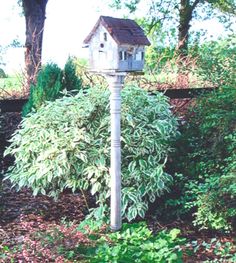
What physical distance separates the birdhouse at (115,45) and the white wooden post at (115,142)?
0.10 m

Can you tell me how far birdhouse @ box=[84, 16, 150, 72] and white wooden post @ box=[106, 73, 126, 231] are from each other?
0.10 metres

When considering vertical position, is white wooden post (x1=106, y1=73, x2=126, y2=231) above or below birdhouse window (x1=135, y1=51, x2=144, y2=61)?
below

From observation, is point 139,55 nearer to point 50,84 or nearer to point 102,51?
point 102,51

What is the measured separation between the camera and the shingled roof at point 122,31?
12.7ft

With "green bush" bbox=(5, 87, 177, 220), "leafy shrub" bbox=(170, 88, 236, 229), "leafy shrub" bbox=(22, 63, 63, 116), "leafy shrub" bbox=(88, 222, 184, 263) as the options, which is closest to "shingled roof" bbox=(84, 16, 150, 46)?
"green bush" bbox=(5, 87, 177, 220)

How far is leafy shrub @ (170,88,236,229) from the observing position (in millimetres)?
3939

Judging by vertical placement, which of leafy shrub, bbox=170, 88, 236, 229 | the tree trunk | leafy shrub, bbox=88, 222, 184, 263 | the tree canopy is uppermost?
the tree canopy

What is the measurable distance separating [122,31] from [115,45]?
176mm

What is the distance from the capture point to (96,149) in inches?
181

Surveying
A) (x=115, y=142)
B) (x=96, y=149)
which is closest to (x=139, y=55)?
(x=115, y=142)

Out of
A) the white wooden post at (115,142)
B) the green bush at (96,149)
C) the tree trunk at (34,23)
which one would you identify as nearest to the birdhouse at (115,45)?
the white wooden post at (115,142)

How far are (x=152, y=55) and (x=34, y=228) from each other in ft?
21.8

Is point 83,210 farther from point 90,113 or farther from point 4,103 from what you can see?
point 4,103

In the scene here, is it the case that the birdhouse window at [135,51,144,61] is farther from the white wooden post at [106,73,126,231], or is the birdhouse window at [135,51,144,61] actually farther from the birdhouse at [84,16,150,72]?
the white wooden post at [106,73,126,231]
